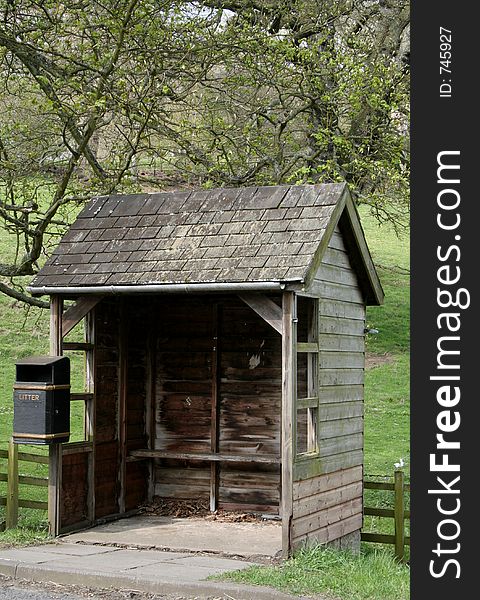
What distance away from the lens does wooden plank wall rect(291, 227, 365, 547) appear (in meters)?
10.2

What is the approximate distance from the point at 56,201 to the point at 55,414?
4028 mm

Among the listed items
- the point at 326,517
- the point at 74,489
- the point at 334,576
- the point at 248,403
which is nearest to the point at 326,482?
the point at 326,517

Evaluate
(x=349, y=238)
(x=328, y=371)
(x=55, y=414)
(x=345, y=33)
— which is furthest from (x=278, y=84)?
(x=55, y=414)

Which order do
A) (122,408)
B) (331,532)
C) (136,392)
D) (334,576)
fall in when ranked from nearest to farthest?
1. (334,576)
2. (331,532)
3. (122,408)
4. (136,392)

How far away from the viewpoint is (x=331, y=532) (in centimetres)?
1080

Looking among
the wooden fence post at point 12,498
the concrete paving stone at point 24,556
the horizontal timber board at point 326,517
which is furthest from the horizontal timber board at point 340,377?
the wooden fence post at point 12,498

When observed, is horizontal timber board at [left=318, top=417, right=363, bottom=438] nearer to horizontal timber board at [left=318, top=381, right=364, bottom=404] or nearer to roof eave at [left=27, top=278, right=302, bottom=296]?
horizontal timber board at [left=318, top=381, right=364, bottom=404]

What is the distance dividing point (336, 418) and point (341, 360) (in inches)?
25.7

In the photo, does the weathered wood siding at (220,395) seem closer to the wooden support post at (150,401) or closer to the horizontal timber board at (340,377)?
the wooden support post at (150,401)

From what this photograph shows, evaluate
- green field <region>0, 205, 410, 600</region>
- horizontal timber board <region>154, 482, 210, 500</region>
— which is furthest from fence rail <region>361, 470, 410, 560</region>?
horizontal timber board <region>154, 482, 210, 500</region>

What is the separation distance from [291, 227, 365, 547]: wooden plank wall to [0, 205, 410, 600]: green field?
1.52 ft

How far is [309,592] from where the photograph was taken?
8.26 metres

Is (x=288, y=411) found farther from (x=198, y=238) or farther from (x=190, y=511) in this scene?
(x=190, y=511)

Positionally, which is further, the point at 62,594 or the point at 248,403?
the point at 248,403
